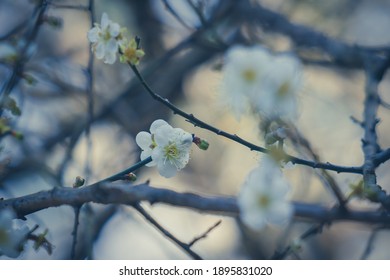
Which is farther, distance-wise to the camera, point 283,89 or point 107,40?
point 107,40

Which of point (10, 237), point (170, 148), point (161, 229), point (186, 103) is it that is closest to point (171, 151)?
point (170, 148)

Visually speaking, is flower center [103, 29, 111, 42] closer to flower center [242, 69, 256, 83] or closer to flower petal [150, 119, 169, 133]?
flower petal [150, 119, 169, 133]

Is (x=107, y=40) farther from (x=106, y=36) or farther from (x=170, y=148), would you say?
(x=170, y=148)

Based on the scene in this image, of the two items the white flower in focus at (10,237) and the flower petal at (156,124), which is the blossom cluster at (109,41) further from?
the white flower in focus at (10,237)

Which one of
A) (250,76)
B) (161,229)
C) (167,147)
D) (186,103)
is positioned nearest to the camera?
(161,229)

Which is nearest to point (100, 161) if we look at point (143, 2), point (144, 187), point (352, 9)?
point (143, 2)

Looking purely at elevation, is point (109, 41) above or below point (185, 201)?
above

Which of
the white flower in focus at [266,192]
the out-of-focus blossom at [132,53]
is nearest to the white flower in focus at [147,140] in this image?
the out-of-focus blossom at [132,53]

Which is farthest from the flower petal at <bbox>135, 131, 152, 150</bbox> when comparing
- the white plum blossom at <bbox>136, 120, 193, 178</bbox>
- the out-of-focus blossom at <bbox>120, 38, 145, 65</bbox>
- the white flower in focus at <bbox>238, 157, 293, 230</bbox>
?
the white flower in focus at <bbox>238, 157, 293, 230</bbox>
